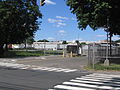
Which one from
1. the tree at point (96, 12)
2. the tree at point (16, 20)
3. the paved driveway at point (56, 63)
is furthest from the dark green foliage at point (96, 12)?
the tree at point (16, 20)

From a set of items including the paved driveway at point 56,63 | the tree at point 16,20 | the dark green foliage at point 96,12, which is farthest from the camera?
the tree at point 16,20

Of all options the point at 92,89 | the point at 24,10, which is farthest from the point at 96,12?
the point at 24,10

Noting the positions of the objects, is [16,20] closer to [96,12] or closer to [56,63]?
[56,63]

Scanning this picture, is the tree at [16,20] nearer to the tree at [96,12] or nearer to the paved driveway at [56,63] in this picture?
the paved driveway at [56,63]

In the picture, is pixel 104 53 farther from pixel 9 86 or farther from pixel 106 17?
pixel 9 86

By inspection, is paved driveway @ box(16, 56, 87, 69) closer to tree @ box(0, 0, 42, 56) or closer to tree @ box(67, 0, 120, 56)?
tree @ box(67, 0, 120, 56)

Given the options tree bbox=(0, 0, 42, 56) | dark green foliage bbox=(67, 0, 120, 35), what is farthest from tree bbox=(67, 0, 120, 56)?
tree bbox=(0, 0, 42, 56)

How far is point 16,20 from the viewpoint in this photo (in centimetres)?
4381

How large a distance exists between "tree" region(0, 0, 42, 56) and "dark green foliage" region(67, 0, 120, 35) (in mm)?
17657

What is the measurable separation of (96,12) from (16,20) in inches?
927

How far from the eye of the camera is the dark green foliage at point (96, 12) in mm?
22511

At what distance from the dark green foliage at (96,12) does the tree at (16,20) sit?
57.9ft

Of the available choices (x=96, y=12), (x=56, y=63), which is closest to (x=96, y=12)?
(x=96, y=12)

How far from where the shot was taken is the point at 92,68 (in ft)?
71.1
